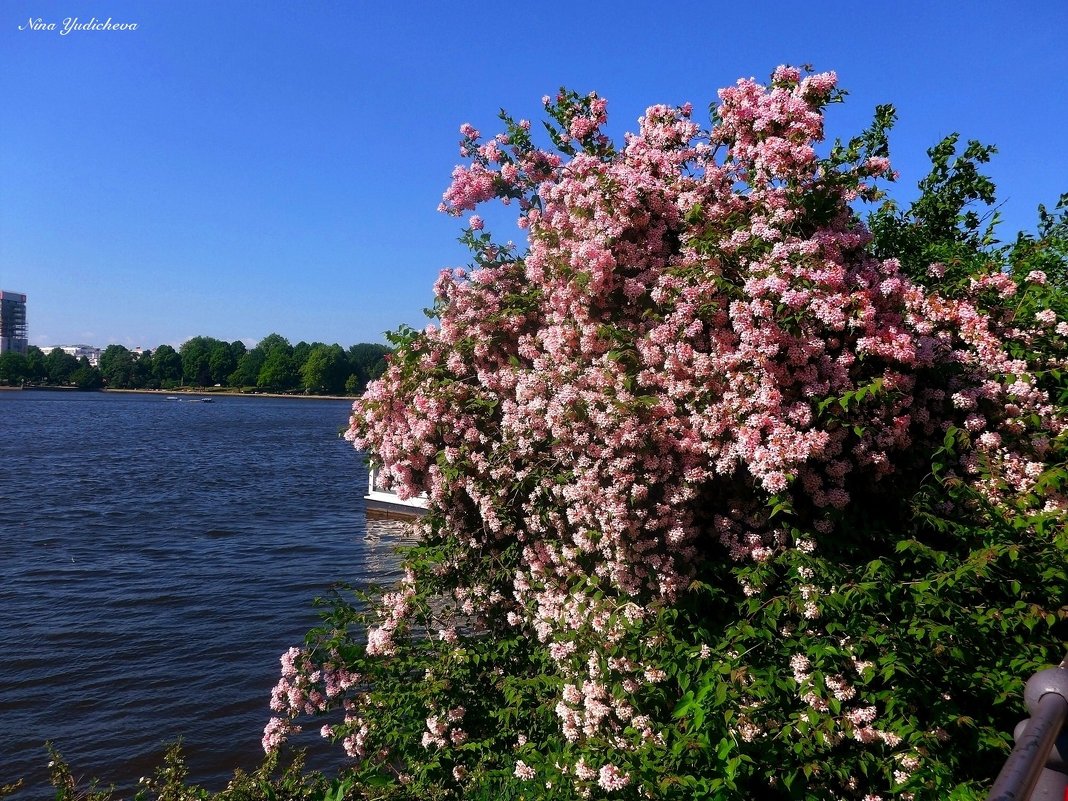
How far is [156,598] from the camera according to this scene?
16625 millimetres

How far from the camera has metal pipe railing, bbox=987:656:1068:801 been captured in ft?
5.83

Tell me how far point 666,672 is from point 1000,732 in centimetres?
175

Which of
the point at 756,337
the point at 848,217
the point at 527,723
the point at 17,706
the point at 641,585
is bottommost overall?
the point at 17,706

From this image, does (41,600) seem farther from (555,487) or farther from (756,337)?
(756,337)

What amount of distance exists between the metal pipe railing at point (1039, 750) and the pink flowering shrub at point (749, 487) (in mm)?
1936

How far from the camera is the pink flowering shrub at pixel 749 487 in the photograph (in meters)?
4.23

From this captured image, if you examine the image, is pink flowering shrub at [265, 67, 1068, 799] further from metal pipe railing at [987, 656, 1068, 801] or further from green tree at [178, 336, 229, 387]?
green tree at [178, 336, 229, 387]

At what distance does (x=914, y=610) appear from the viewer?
4332mm

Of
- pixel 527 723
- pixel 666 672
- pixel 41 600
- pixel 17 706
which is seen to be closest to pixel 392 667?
pixel 527 723

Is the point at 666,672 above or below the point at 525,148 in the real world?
below

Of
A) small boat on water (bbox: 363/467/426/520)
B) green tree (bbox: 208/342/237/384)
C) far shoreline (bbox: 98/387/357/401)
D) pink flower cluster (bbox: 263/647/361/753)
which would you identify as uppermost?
green tree (bbox: 208/342/237/384)

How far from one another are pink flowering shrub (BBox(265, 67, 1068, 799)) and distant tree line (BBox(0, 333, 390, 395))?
14615 centimetres

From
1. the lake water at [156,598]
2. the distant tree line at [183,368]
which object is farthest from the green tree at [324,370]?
the lake water at [156,598]

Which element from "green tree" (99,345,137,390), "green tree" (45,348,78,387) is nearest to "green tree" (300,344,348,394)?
Result: "green tree" (99,345,137,390)
